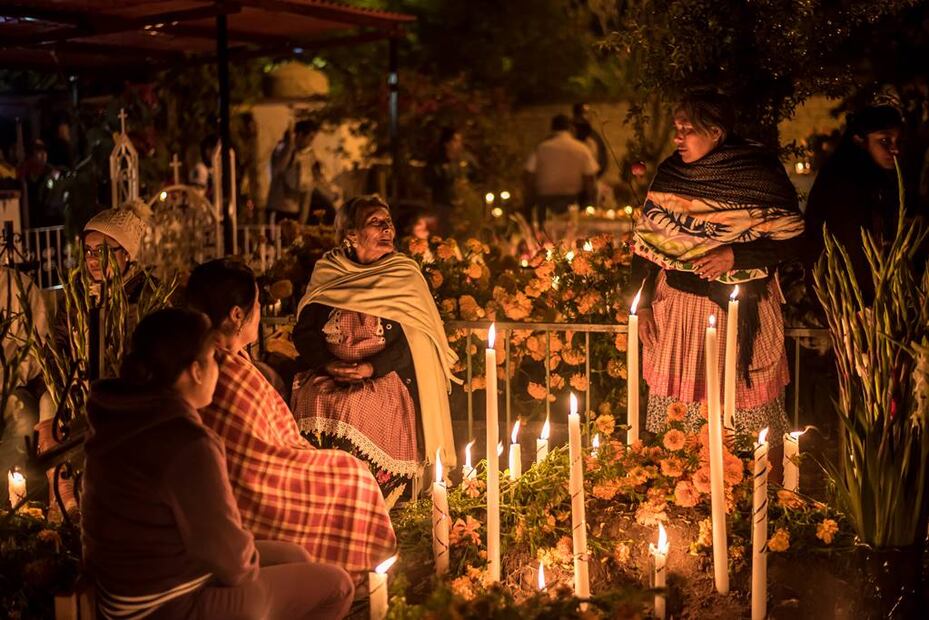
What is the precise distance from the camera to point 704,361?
4949 mm

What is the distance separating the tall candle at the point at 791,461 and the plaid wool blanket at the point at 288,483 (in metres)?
1.55

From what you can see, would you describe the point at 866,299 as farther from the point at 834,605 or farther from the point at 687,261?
the point at 834,605

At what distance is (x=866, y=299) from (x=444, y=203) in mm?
6750

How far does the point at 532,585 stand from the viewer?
4.28 m

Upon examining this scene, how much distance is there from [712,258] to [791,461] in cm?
86

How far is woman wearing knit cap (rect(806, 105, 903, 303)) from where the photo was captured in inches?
198

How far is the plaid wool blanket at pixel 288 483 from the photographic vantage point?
3.85 m

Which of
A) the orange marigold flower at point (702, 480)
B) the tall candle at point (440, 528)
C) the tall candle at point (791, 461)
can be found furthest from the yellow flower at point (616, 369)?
the tall candle at point (440, 528)

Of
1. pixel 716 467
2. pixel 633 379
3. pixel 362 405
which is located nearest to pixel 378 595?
pixel 716 467

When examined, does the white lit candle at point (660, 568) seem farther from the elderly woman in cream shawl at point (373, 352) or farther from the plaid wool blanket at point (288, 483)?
the elderly woman in cream shawl at point (373, 352)

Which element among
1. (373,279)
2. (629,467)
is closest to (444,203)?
(373,279)

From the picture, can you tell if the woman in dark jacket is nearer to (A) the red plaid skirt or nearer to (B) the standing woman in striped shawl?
(A) the red plaid skirt

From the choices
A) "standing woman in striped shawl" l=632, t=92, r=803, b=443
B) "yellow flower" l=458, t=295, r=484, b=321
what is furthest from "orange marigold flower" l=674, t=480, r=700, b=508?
"yellow flower" l=458, t=295, r=484, b=321

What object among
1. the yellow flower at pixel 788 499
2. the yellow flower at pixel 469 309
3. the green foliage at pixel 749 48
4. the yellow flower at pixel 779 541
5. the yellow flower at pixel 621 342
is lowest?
the yellow flower at pixel 779 541
